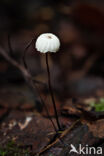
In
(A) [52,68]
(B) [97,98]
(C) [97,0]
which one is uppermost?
(C) [97,0]

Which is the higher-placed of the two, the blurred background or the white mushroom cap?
the white mushroom cap

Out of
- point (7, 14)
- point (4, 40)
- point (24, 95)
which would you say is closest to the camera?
point (24, 95)

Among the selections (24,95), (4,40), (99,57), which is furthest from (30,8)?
(24,95)

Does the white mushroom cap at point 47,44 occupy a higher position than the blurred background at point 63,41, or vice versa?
the white mushroom cap at point 47,44

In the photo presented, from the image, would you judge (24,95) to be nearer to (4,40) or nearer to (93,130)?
(93,130)

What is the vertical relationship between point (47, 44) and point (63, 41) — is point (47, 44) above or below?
above

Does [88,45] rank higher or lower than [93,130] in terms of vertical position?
lower

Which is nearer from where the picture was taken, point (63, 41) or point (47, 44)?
point (47, 44)

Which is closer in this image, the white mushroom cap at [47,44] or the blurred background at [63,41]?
the white mushroom cap at [47,44]
